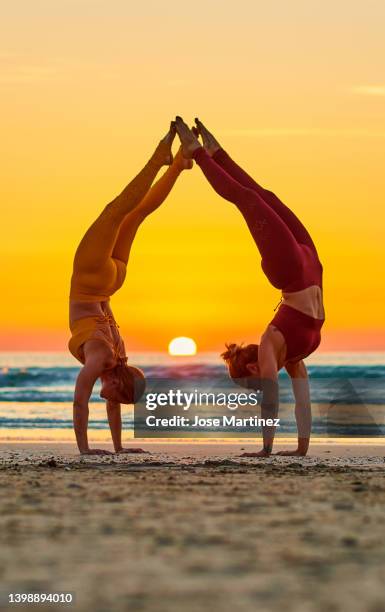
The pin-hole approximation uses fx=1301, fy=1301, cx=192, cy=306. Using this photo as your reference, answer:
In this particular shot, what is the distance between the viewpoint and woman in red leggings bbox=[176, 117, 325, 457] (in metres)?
10.6

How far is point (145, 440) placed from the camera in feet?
46.5

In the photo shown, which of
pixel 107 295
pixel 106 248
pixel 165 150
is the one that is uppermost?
pixel 165 150

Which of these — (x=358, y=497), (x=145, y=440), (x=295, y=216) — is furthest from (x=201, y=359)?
(x=358, y=497)

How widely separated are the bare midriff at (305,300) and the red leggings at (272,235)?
0.17 ft

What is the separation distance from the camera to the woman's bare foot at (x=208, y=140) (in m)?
11.1

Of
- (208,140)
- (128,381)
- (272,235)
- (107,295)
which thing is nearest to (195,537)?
(128,381)

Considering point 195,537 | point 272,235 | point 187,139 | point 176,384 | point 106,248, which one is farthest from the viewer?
point 176,384

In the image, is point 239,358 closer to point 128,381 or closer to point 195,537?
point 128,381

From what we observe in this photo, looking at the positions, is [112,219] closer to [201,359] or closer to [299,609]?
[299,609]

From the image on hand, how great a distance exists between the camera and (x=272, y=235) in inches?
417

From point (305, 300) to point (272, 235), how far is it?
63cm

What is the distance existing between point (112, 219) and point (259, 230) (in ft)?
4.00

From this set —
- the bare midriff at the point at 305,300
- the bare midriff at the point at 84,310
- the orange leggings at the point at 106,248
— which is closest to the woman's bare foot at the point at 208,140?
the orange leggings at the point at 106,248

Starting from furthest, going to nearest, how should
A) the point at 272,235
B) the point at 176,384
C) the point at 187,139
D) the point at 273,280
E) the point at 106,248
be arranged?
the point at 176,384 → the point at 187,139 → the point at 273,280 → the point at 106,248 → the point at 272,235
